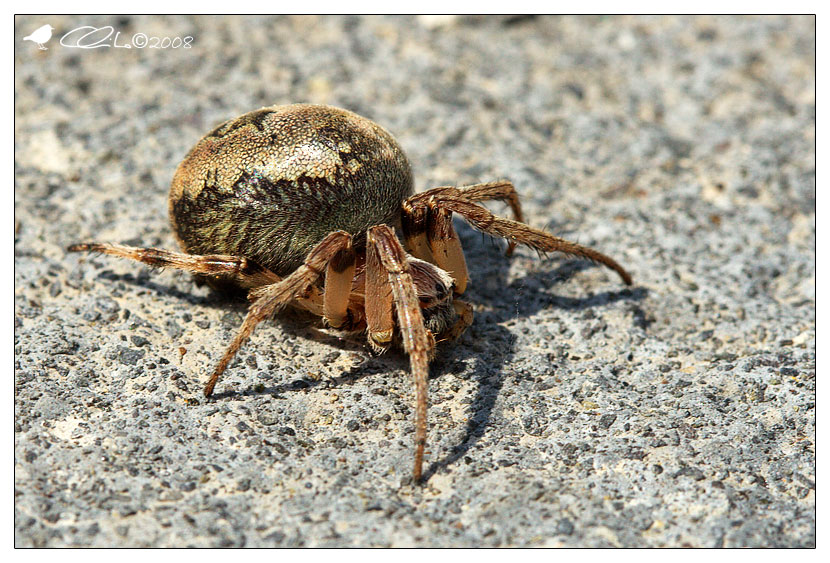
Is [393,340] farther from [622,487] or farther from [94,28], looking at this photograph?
[94,28]

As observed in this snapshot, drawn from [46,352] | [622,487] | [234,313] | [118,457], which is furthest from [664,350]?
[46,352]

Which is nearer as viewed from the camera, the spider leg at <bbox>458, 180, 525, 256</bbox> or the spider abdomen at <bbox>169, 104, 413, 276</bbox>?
the spider abdomen at <bbox>169, 104, 413, 276</bbox>

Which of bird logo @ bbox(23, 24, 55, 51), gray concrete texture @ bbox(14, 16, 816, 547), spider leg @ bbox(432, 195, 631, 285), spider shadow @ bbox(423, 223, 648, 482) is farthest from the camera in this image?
bird logo @ bbox(23, 24, 55, 51)

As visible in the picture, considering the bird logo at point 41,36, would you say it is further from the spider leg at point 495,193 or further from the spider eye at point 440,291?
the spider eye at point 440,291

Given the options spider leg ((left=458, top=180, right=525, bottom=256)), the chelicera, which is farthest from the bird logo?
spider leg ((left=458, top=180, right=525, bottom=256))

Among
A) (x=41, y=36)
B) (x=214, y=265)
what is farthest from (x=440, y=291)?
(x=41, y=36)

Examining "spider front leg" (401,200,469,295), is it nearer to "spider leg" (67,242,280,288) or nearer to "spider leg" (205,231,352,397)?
"spider leg" (205,231,352,397)

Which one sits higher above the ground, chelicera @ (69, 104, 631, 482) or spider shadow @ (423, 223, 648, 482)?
chelicera @ (69, 104, 631, 482)
